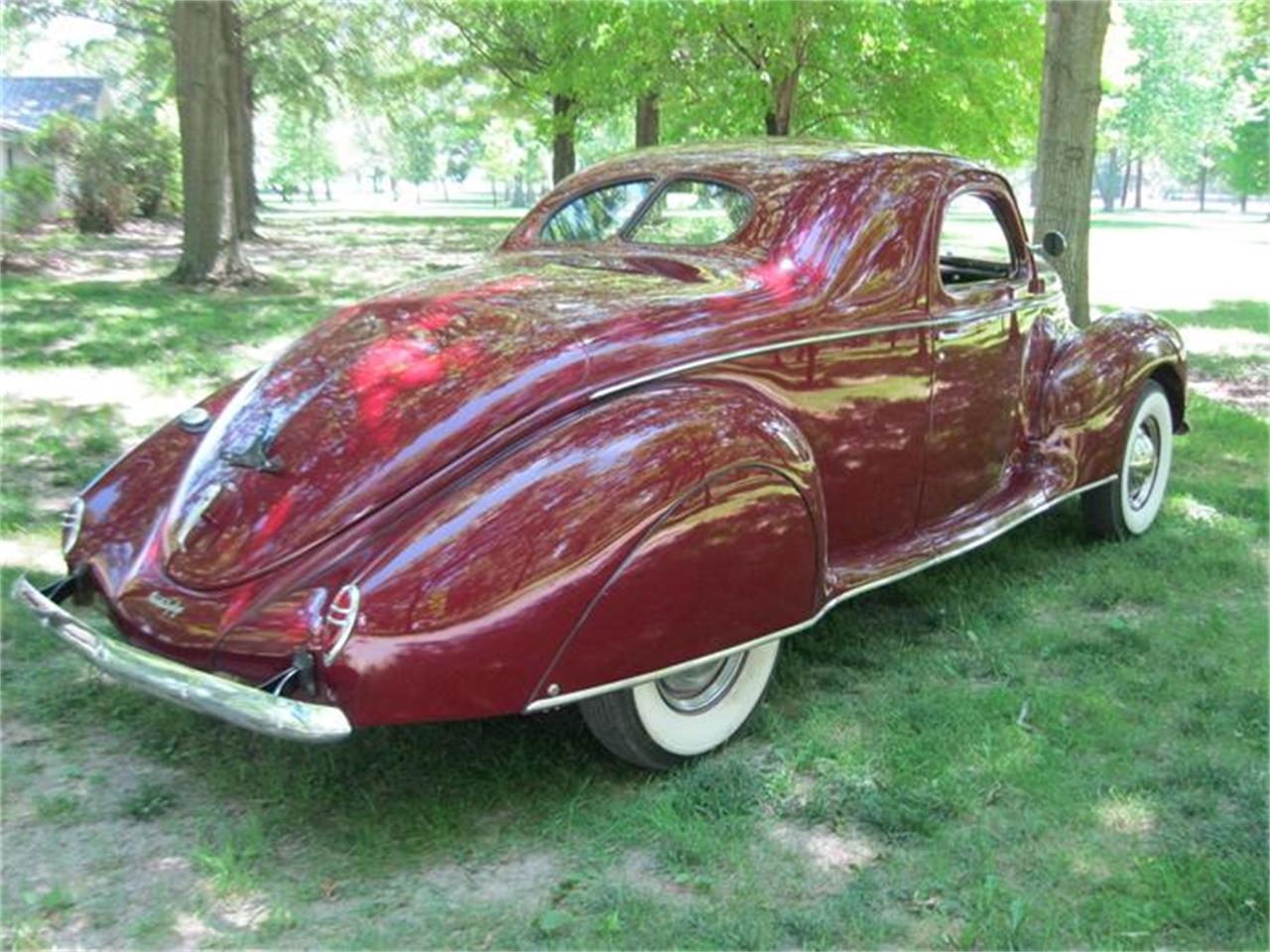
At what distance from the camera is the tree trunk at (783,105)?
1239cm

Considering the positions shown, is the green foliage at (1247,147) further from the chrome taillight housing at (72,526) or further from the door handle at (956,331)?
the chrome taillight housing at (72,526)

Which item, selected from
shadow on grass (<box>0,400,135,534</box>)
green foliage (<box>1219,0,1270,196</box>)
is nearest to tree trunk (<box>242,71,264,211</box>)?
shadow on grass (<box>0,400,135,534</box>)

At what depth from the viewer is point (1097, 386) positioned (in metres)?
4.87

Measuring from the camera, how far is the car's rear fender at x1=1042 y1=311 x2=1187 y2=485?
4.76 metres

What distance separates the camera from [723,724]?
11.0 ft

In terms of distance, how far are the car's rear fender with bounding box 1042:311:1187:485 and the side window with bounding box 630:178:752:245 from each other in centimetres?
164

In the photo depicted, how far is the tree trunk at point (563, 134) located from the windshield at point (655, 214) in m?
10.8

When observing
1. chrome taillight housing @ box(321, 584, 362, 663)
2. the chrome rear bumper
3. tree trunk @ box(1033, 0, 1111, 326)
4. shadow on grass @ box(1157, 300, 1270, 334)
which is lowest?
the chrome rear bumper

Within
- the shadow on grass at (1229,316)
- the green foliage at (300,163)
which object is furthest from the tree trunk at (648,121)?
the green foliage at (300,163)

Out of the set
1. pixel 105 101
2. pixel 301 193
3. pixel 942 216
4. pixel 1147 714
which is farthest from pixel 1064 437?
pixel 301 193

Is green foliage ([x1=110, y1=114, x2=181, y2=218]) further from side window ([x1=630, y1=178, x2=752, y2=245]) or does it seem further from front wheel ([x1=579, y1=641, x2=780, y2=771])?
front wheel ([x1=579, y1=641, x2=780, y2=771])

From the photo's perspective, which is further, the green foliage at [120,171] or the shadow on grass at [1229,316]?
the green foliage at [120,171]

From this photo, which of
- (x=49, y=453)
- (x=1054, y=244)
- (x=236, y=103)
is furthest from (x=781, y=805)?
(x=236, y=103)

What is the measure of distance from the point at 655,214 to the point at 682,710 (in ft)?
6.37
